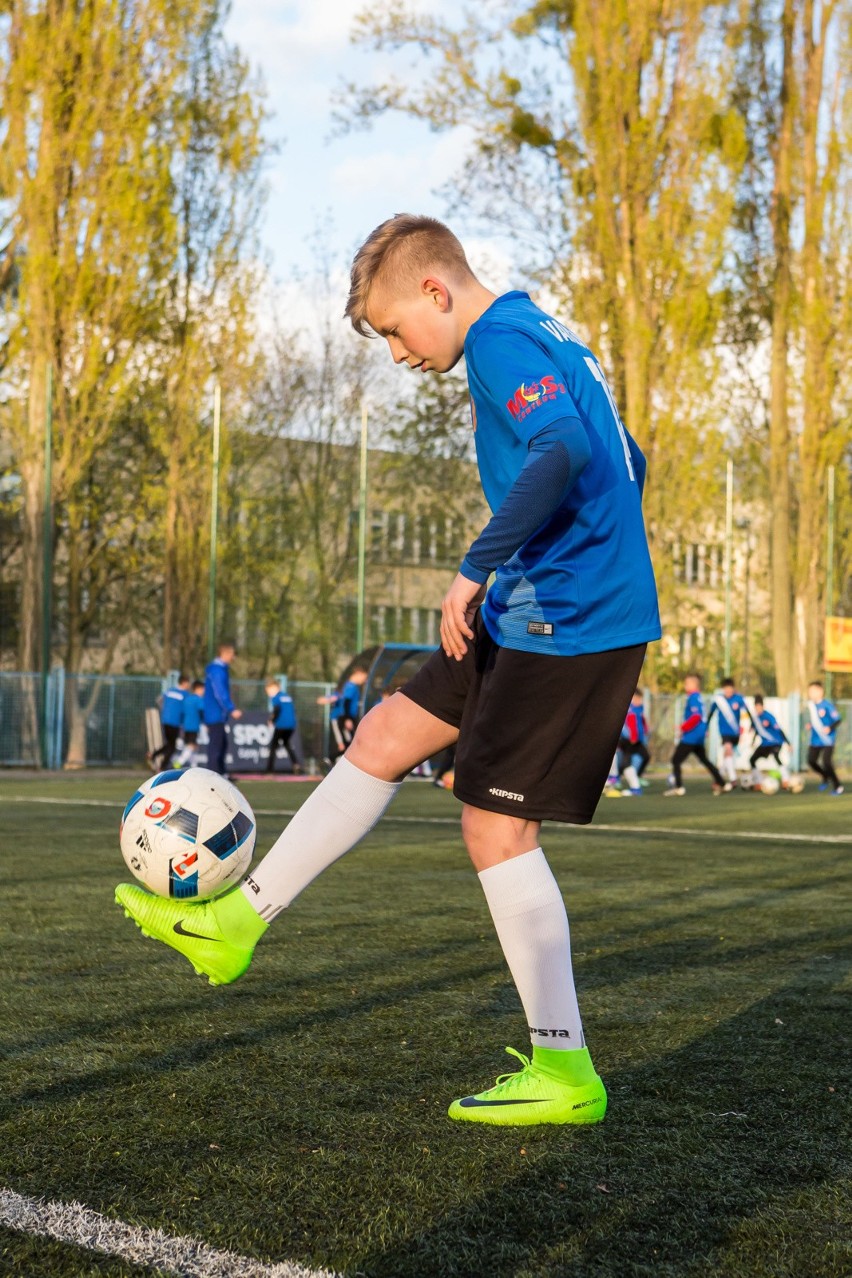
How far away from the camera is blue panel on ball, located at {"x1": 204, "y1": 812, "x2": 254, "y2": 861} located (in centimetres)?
361

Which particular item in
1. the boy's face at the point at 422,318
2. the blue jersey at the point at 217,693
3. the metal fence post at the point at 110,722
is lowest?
the metal fence post at the point at 110,722

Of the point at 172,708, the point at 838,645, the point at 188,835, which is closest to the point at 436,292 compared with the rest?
the point at 188,835

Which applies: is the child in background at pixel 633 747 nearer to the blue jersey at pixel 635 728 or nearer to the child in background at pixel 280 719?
the blue jersey at pixel 635 728

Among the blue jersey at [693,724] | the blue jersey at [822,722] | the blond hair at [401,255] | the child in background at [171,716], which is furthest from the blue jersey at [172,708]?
the blond hair at [401,255]

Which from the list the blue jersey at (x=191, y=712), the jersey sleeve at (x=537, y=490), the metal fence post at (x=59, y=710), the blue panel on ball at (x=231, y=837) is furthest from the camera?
the metal fence post at (x=59, y=710)

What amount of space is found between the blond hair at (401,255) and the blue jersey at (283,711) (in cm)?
2048

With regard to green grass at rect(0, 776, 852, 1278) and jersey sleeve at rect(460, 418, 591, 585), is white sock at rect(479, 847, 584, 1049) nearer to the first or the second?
green grass at rect(0, 776, 852, 1278)

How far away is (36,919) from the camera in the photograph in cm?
620

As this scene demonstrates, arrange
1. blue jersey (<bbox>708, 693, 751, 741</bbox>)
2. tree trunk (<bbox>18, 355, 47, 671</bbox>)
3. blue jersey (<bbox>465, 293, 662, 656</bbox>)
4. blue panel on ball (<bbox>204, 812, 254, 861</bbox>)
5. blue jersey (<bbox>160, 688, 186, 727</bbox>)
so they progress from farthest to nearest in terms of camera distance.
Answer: tree trunk (<bbox>18, 355, 47, 671</bbox>) < blue jersey (<bbox>708, 693, 751, 741</bbox>) < blue jersey (<bbox>160, 688, 186, 727</bbox>) < blue panel on ball (<bbox>204, 812, 254, 861</bbox>) < blue jersey (<bbox>465, 293, 662, 656</bbox>)

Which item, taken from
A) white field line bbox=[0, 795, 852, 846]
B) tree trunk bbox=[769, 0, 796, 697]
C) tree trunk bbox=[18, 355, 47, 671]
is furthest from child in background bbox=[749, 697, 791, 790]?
tree trunk bbox=[18, 355, 47, 671]

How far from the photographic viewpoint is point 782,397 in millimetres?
34656

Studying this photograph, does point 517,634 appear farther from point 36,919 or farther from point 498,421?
point 36,919

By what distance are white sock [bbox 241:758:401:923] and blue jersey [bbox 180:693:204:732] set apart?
18.7 metres

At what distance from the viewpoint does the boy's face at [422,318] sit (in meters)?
3.27
